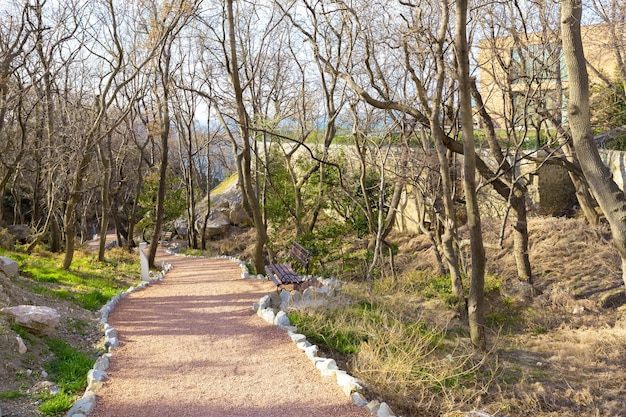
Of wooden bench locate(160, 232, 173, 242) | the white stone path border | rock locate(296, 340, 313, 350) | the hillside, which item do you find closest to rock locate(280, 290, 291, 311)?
the white stone path border

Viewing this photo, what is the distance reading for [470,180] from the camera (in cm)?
690

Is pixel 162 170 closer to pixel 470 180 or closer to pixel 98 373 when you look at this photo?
pixel 98 373

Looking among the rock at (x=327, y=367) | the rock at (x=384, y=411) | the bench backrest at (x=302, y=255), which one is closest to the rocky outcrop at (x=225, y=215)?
the bench backrest at (x=302, y=255)

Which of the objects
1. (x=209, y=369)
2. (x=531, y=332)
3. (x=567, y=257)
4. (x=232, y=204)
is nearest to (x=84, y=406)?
(x=209, y=369)

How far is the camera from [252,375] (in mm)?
6043

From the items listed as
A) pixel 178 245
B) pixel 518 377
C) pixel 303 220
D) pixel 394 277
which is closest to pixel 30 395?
pixel 518 377

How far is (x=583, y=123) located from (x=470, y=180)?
149 cm

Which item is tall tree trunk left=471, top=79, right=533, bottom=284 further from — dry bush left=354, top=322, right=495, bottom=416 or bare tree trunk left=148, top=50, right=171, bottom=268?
bare tree trunk left=148, top=50, right=171, bottom=268

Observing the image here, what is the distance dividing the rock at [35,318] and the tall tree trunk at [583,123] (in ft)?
23.5

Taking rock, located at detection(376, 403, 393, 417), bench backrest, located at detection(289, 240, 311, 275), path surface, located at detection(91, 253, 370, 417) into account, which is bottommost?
rock, located at detection(376, 403, 393, 417)

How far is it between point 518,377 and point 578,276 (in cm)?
500

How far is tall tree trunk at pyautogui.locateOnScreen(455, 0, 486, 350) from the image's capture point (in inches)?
259

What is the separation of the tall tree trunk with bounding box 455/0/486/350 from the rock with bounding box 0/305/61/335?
5819 mm

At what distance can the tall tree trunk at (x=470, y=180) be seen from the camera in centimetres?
657
